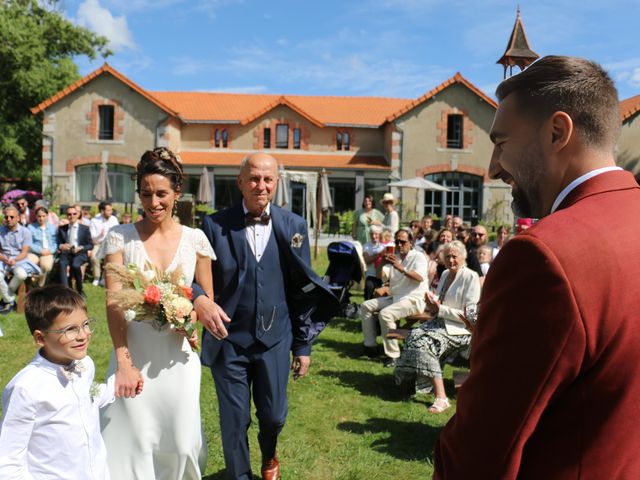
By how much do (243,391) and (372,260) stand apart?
22.1 ft

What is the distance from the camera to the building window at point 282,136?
105ft

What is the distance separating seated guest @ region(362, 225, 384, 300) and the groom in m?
6.28

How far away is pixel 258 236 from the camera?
4.04m

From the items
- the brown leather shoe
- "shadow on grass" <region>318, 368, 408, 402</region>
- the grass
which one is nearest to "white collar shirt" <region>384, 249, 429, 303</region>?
the grass

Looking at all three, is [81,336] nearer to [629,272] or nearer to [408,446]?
[629,272]

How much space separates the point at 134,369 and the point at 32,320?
0.67m

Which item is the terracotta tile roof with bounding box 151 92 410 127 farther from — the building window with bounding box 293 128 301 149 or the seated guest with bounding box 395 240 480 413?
the seated guest with bounding box 395 240 480 413

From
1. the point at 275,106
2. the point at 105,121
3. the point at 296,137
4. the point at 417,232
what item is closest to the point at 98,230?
the point at 417,232

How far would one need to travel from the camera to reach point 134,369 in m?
3.24

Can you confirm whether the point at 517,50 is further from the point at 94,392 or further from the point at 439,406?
the point at 94,392

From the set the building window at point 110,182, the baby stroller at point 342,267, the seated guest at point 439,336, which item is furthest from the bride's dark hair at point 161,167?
the building window at point 110,182

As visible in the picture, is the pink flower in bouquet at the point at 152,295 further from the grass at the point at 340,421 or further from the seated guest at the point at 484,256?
the seated guest at the point at 484,256

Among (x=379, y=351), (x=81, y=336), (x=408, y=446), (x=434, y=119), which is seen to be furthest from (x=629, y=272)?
(x=434, y=119)

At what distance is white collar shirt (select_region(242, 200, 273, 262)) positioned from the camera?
4.00 m
